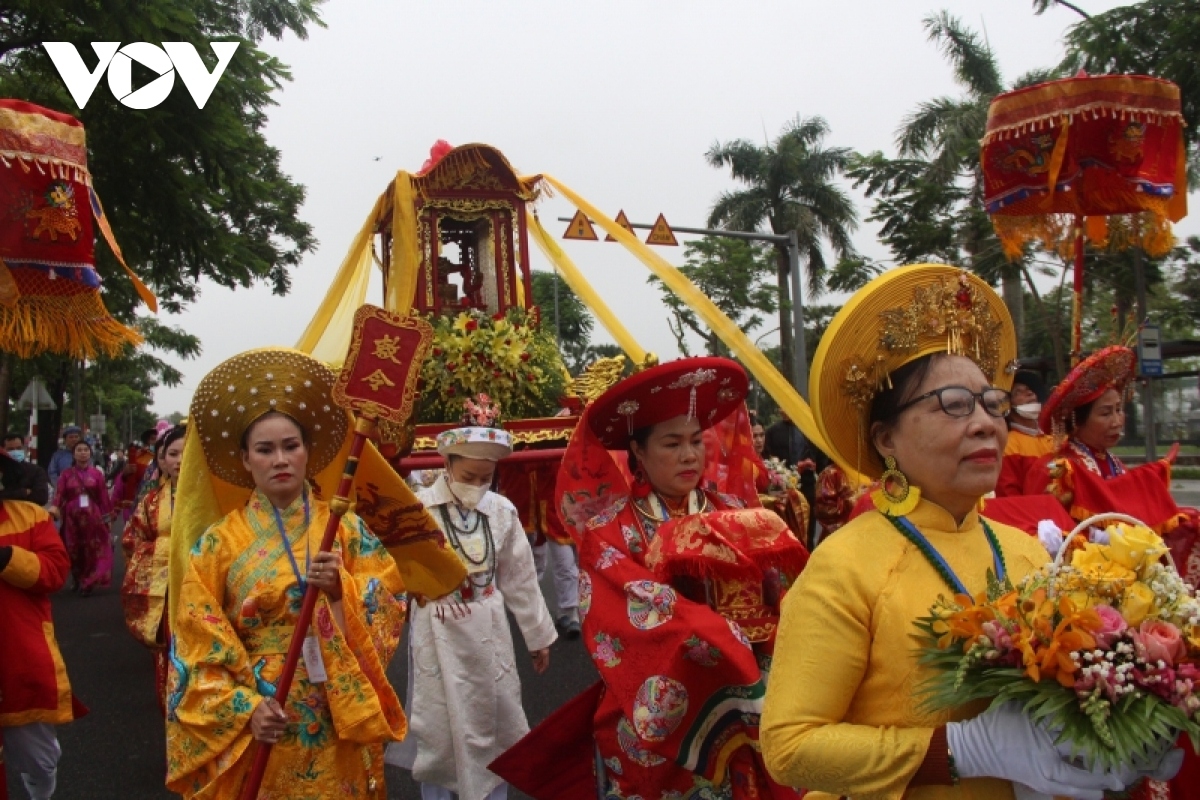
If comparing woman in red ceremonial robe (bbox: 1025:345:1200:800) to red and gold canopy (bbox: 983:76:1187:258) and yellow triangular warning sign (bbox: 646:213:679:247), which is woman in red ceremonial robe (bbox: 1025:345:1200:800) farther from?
yellow triangular warning sign (bbox: 646:213:679:247)

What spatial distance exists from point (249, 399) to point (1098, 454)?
3577 mm

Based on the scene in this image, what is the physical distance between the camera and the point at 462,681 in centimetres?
474

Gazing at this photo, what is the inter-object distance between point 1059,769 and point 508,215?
24.0 ft

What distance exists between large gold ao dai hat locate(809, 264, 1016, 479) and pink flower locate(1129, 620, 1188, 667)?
690 millimetres

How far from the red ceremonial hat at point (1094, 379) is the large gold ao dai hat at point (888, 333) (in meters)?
2.47

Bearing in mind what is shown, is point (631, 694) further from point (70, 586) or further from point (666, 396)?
point (70, 586)

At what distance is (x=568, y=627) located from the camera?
28.7 ft

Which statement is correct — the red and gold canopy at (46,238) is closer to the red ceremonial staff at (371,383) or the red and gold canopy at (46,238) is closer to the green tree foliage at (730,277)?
the red ceremonial staff at (371,383)

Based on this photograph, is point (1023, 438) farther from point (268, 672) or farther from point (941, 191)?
point (941, 191)

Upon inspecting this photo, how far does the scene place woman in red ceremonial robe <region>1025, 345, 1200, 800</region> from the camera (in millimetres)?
4355

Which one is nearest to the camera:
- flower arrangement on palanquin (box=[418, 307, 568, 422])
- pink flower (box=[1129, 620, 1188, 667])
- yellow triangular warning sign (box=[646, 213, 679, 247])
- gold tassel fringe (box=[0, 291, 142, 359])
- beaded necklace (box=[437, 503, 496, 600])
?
pink flower (box=[1129, 620, 1188, 667])

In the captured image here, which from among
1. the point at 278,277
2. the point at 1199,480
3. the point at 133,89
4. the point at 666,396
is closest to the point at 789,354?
the point at 1199,480

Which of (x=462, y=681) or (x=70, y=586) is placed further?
(x=70, y=586)

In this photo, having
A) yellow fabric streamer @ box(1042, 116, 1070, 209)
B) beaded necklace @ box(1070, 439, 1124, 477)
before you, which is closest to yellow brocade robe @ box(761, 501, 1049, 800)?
beaded necklace @ box(1070, 439, 1124, 477)
